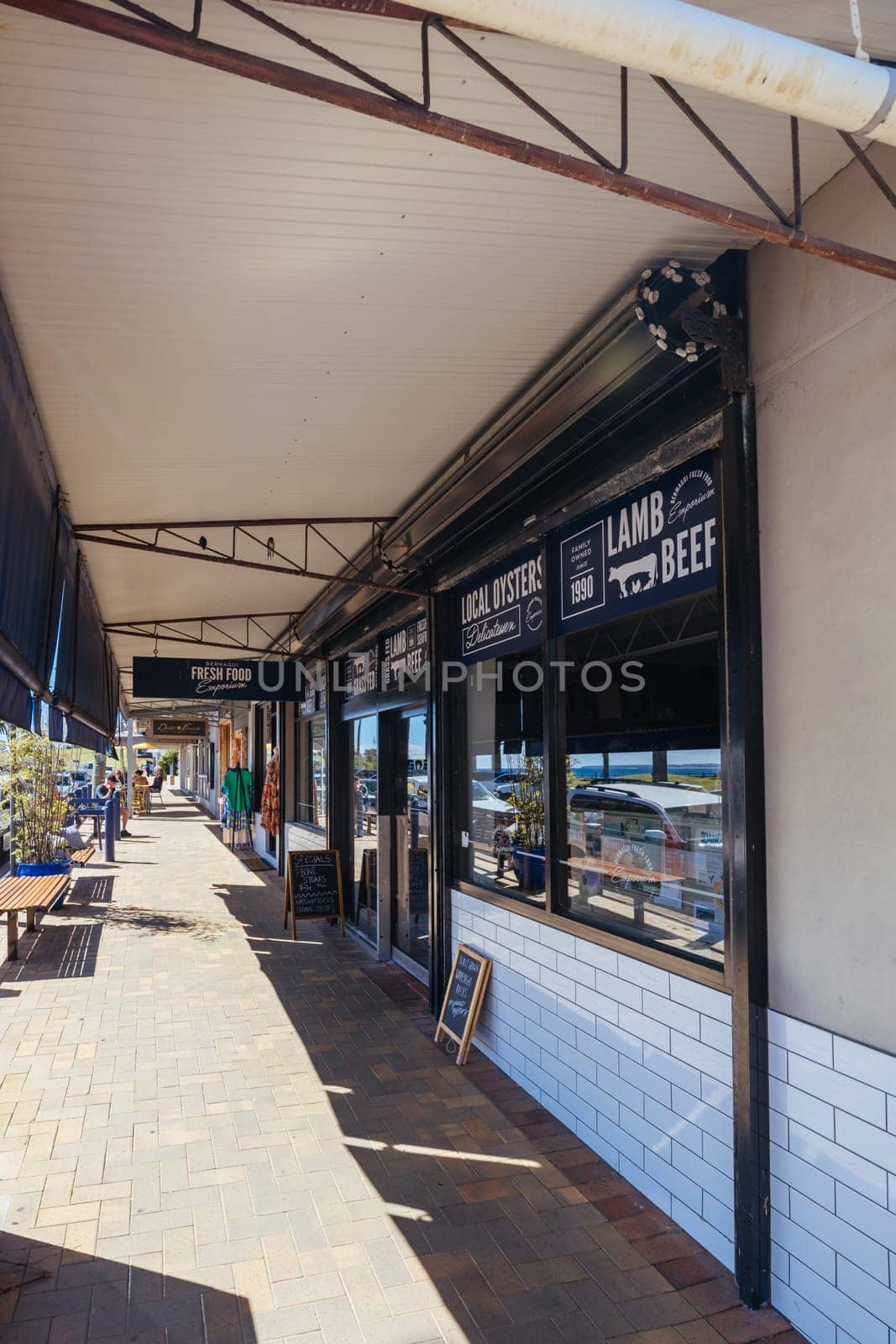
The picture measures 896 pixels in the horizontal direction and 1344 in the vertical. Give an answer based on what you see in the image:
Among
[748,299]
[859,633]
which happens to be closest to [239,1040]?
[859,633]

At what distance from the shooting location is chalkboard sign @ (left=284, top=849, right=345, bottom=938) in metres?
8.77

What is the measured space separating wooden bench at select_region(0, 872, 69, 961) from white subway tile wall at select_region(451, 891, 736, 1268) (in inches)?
169

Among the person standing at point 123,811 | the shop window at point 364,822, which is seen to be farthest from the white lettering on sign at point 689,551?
the person standing at point 123,811

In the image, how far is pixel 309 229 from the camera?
2955 mm

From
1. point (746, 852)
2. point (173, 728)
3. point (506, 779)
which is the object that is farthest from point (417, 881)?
point (173, 728)

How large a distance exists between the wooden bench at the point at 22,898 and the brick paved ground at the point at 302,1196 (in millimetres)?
1015

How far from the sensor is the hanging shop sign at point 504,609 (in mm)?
4977

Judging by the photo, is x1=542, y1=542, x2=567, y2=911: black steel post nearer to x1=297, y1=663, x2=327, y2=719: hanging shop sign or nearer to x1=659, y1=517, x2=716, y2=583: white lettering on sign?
x1=659, y1=517, x2=716, y2=583: white lettering on sign

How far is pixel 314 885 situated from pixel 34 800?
3894 mm

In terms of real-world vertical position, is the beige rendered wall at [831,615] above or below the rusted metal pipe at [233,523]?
below

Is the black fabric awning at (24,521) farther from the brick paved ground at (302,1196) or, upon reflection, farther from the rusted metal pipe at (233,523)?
the brick paved ground at (302,1196)

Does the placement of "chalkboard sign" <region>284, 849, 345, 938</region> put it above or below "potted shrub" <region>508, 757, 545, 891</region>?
below

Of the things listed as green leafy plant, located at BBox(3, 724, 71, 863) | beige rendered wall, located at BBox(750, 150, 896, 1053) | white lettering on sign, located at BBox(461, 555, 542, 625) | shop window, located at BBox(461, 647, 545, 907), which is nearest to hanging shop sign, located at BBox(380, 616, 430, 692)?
white lettering on sign, located at BBox(461, 555, 542, 625)

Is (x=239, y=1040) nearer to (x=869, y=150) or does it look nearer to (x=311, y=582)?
(x=311, y=582)
